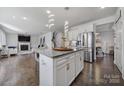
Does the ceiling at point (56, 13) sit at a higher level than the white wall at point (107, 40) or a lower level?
higher

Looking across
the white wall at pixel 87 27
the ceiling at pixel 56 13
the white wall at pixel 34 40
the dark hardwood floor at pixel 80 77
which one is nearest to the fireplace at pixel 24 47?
the white wall at pixel 34 40

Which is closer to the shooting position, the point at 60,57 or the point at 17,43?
the point at 60,57

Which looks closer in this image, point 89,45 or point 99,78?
point 99,78

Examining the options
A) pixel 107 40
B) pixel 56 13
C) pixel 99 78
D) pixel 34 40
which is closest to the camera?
pixel 99 78

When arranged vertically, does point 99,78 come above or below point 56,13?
below

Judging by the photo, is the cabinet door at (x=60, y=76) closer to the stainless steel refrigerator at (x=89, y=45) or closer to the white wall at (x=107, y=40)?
the stainless steel refrigerator at (x=89, y=45)

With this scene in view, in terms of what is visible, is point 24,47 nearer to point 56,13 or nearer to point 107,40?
point 56,13

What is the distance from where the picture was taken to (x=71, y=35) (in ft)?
20.4

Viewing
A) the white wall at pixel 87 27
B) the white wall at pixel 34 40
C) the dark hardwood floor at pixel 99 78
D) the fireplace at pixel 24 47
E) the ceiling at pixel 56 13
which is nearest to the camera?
the dark hardwood floor at pixel 99 78

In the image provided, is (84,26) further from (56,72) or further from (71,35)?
(56,72)

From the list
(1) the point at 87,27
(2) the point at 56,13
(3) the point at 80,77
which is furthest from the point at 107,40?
(3) the point at 80,77
